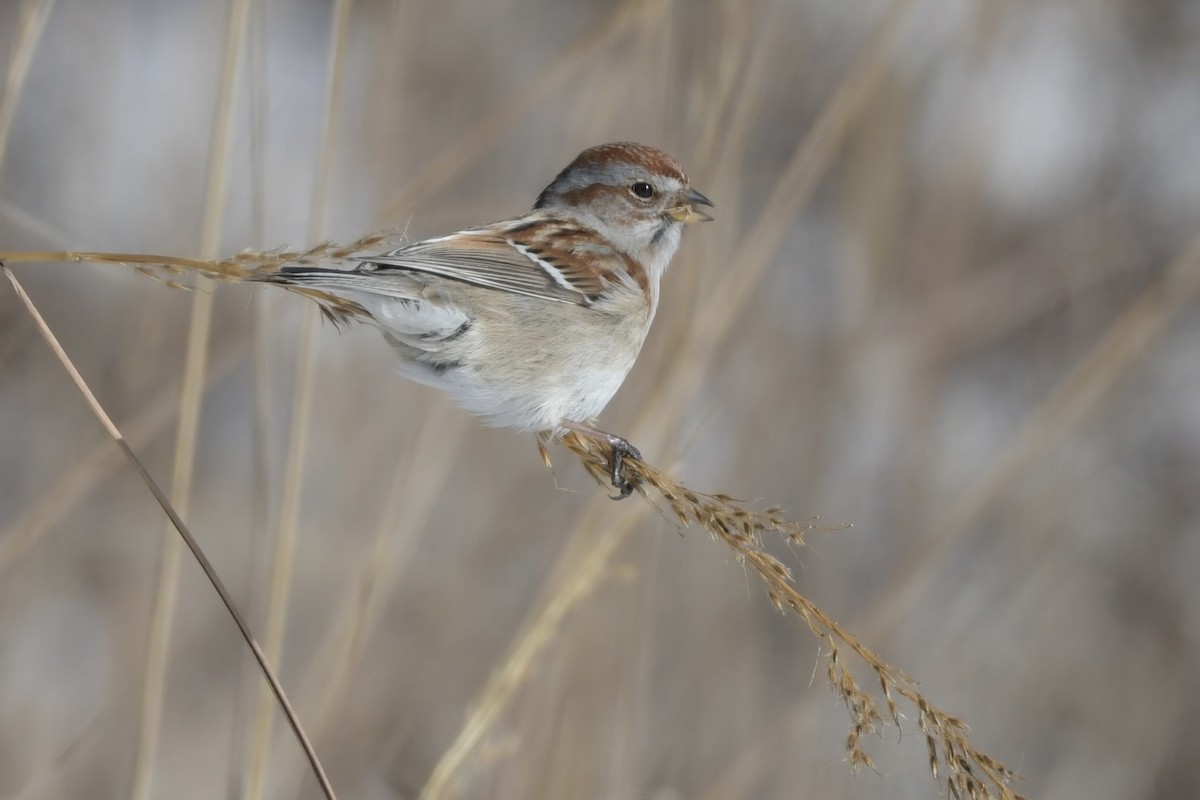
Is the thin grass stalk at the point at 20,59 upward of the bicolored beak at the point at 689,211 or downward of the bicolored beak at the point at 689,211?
downward

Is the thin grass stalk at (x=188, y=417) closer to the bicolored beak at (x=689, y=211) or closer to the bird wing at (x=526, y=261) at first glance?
the bird wing at (x=526, y=261)

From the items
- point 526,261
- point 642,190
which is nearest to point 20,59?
point 526,261

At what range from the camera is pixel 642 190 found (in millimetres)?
2719

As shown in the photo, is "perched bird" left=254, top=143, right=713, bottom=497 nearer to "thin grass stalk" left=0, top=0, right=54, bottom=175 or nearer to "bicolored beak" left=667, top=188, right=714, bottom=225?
"bicolored beak" left=667, top=188, right=714, bottom=225

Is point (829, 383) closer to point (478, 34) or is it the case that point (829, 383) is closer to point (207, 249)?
point (207, 249)

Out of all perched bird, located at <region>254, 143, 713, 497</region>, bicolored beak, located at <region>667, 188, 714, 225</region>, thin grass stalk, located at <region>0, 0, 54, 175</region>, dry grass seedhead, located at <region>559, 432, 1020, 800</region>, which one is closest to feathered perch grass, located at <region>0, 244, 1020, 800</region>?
dry grass seedhead, located at <region>559, 432, 1020, 800</region>

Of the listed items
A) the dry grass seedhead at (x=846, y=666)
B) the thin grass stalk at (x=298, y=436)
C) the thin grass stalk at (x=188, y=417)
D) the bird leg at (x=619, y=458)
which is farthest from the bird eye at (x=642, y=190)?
the dry grass seedhead at (x=846, y=666)

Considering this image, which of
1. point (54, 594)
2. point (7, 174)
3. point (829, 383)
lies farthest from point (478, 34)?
point (54, 594)

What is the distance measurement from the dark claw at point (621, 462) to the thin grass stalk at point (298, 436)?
52 cm

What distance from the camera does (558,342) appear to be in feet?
7.63

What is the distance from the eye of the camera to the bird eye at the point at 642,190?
107 inches

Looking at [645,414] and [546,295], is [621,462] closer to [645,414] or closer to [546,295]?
[645,414]

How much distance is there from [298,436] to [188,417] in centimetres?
18

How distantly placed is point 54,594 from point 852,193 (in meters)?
2.60
